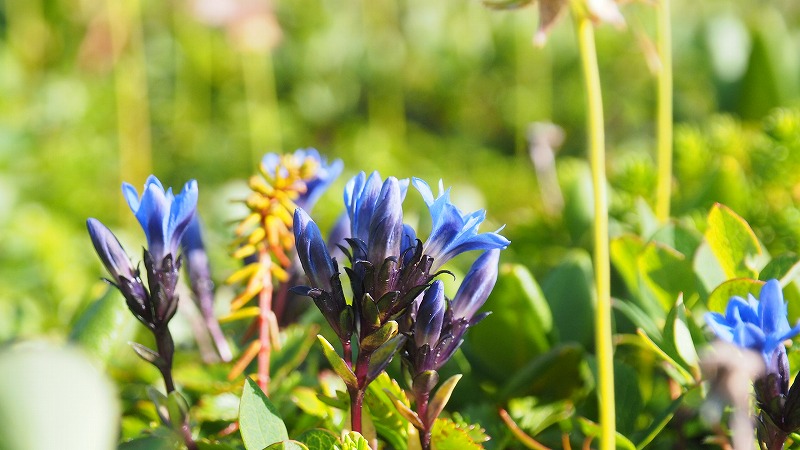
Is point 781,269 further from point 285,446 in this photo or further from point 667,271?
point 285,446

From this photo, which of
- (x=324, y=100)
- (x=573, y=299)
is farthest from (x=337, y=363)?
(x=324, y=100)

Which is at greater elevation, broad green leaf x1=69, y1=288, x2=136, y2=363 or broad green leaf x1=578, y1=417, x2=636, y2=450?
broad green leaf x1=69, y1=288, x2=136, y2=363

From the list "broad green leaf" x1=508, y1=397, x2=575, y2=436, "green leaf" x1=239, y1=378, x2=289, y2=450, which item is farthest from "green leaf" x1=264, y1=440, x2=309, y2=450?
"broad green leaf" x1=508, y1=397, x2=575, y2=436

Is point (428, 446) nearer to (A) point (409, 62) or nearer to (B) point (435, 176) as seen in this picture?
(B) point (435, 176)

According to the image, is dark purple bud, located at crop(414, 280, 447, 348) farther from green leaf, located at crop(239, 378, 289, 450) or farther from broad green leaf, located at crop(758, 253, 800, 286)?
broad green leaf, located at crop(758, 253, 800, 286)

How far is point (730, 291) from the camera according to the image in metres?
0.60

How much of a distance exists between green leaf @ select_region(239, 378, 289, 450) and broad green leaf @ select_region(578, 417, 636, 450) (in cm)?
22

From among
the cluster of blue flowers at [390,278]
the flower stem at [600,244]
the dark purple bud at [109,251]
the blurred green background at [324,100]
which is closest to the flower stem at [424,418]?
the cluster of blue flowers at [390,278]

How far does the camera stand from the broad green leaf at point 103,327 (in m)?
0.66

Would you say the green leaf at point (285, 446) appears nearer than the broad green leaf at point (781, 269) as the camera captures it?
Yes

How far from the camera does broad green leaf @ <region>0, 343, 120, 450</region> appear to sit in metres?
0.34

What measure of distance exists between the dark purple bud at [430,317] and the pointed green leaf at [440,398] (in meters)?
0.03

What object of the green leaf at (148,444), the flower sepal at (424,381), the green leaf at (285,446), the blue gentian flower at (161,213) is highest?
the blue gentian flower at (161,213)

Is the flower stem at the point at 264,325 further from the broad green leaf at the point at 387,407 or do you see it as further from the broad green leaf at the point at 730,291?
the broad green leaf at the point at 730,291
